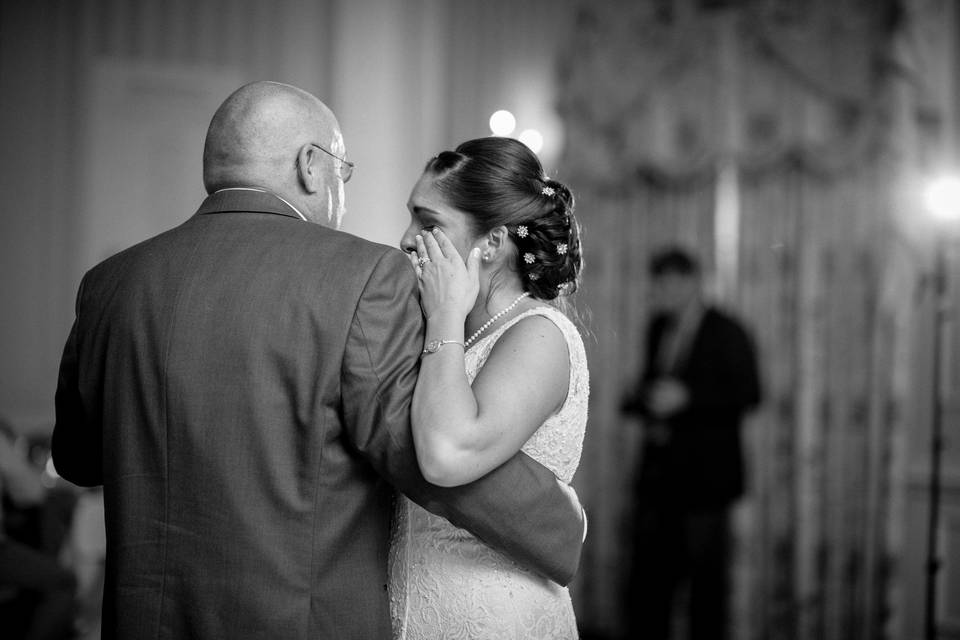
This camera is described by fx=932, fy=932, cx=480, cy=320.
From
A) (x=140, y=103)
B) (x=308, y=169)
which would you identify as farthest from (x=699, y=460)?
(x=140, y=103)

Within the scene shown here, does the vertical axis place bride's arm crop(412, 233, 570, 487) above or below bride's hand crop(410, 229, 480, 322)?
below

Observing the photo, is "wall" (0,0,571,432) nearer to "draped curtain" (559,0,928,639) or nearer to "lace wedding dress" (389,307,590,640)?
"draped curtain" (559,0,928,639)

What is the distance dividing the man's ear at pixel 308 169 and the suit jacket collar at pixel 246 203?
7 cm

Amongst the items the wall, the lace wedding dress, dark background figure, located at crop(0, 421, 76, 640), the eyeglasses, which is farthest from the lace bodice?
the wall

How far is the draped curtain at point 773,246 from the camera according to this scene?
15.3 ft

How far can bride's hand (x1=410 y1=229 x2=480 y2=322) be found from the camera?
164cm

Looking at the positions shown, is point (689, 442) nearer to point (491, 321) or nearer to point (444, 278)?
point (491, 321)

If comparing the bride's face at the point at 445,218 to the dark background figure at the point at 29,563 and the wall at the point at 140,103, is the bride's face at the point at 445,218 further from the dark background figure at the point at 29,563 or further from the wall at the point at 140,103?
the wall at the point at 140,103

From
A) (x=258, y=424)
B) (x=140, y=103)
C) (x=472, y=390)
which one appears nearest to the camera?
(x=258, y=424)

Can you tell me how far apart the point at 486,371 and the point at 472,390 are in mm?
61

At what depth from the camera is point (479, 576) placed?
5.94 feet

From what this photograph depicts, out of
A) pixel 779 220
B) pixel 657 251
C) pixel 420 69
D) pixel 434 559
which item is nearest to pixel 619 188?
pixel 657 251

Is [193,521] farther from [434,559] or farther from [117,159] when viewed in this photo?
[117,159]

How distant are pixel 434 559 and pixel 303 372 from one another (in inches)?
21.2
